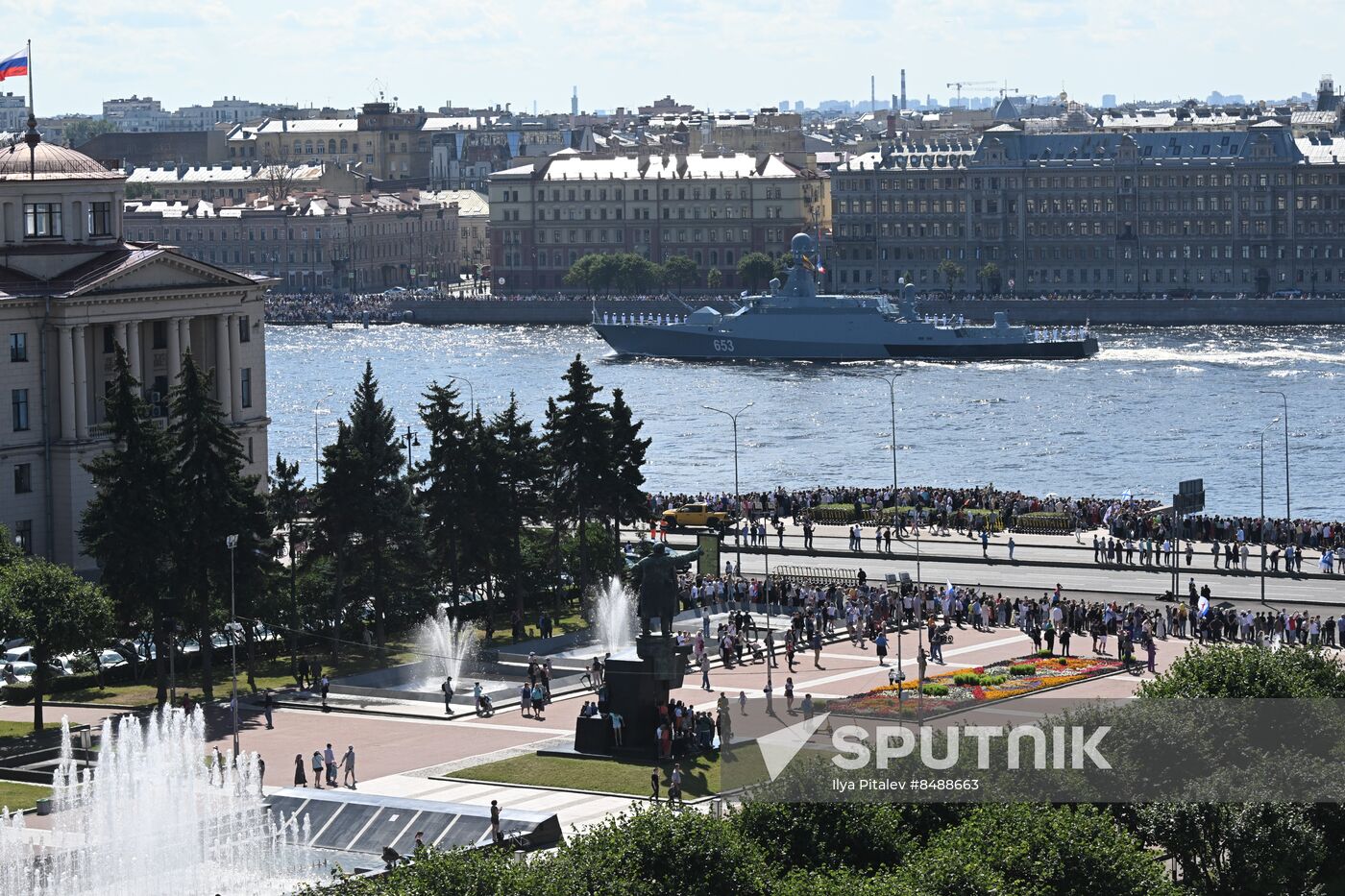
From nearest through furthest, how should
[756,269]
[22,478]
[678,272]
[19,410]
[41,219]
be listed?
[22,478], [19,410], [41,219], [756,269], [678,272]

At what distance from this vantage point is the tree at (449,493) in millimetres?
61000

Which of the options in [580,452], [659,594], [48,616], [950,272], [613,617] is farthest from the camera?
[950,272]

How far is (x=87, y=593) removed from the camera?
1955 inches

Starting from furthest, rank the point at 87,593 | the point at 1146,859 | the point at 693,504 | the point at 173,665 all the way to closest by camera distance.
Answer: the point at 693,504 < the point at 173,665 < the point at 87,593 < the point at 1146,859

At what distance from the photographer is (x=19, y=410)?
2564 inches

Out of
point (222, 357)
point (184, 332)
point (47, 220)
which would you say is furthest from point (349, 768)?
point (222, 357)

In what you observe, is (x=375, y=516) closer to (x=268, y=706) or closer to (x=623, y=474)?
(x=623, y=474)

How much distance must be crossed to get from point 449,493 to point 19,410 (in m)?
11.5

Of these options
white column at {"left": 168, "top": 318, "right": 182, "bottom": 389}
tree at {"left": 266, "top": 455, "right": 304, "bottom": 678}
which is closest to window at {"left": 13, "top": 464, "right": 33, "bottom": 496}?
white column at {"left": 168, "top": 318, "right": 182, "bottom": 389}

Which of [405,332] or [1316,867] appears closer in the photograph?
[1316,867]

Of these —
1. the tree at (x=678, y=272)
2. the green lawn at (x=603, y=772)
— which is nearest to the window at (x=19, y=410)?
the green lawn at (x=603, y=772)

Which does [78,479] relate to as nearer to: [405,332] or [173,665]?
[173,665]

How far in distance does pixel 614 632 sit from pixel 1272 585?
53.6 ft

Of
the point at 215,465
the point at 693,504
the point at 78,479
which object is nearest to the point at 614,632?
the point at 215,465
